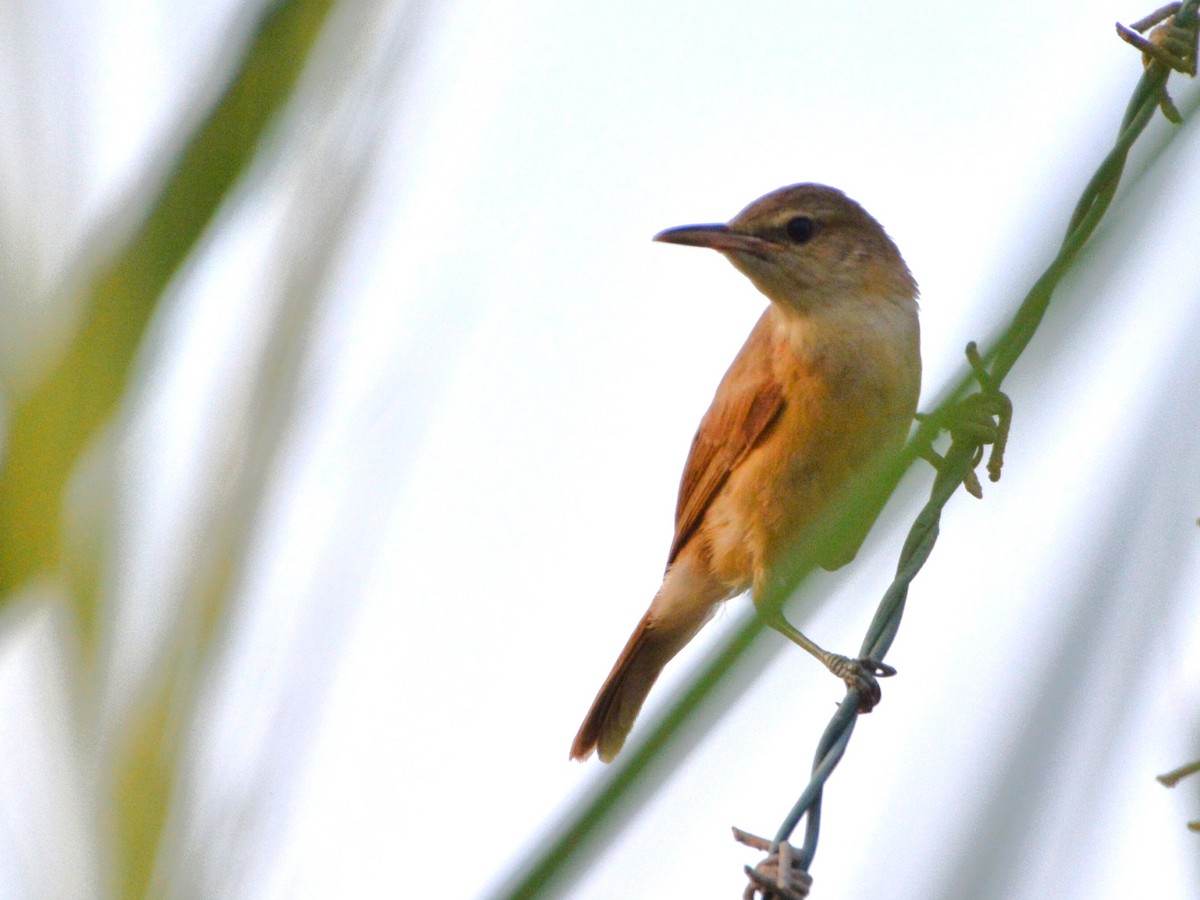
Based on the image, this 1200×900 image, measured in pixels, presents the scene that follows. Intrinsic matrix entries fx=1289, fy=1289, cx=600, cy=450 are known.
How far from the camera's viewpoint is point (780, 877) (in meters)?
2.00

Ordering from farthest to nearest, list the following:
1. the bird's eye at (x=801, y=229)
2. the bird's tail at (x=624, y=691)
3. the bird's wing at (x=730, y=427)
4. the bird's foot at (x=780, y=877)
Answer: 1. the bird's tail at (x=624, y=691)
2. the bird's eye at (x=801, y=229)
3. the bird's wing at (x=730, y=427)
4. the bird's foot at (x=780, y=877)

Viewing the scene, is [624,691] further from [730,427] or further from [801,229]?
[801,229]

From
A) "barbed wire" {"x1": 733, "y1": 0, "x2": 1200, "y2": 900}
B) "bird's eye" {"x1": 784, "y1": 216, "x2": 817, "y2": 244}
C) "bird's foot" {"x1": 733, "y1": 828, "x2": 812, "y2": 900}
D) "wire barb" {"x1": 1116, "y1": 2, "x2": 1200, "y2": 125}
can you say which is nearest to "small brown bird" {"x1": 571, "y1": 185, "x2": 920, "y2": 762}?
"bird's eye" {"x1": 784, "y1": 216, "x2": 817, "y2": 244}

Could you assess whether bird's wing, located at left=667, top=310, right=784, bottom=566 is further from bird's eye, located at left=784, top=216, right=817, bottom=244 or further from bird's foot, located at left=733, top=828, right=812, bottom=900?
bird's foot, located at left=733, top=828, right=812, bottom=900

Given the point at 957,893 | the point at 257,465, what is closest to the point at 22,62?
the point at 257,465

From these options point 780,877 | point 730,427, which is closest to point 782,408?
point 730,427

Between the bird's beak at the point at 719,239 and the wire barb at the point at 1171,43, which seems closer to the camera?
the wire barb at the point at 1171,43

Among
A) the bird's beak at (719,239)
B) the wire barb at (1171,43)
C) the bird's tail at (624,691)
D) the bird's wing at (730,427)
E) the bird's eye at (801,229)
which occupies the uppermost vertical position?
the wire barb at (1171,43)

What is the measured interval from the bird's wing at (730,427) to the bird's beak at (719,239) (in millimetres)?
350

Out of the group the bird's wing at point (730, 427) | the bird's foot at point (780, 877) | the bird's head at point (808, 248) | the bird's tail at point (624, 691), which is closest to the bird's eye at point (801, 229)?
the bird's head at point (808, 248)

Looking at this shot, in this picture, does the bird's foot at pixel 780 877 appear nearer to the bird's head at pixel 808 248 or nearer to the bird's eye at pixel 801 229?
the bird's head at pixel 808 248

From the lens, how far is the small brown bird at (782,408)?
4789 mm

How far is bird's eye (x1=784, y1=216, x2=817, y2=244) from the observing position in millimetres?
5254

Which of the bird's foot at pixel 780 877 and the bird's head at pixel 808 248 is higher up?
the bird's head at pixel 808 248
